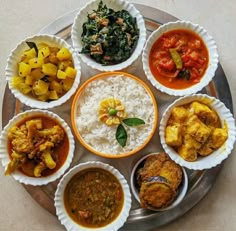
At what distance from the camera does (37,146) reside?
2.30 metres

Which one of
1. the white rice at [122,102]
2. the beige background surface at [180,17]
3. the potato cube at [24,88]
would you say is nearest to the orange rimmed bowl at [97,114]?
the white rice at [122,102]

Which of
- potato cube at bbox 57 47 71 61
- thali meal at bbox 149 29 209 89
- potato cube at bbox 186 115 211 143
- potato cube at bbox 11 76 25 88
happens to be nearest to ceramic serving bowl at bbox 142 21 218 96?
thali meal at bbox 149 29 209 89

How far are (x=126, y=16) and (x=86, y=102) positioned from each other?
45cm

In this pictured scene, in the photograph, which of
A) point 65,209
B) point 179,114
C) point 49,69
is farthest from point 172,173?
point 49,69

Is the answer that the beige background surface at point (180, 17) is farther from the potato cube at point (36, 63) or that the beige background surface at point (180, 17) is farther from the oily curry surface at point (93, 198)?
the potato cube at point (36, 63)

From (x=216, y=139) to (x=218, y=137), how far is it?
0.04 feet

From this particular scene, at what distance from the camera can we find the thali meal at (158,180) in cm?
232

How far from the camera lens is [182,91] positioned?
2.38 metres

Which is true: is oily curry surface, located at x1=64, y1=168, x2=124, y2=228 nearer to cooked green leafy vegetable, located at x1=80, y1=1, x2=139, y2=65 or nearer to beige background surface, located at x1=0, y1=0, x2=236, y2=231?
beige background surface, located at x1=0, y1=0, x2=236, y2=231

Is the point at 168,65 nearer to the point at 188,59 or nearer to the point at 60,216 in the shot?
the point at 188,59

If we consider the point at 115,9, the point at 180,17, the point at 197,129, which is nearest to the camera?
the point at 197,129

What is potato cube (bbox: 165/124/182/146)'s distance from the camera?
2270mm

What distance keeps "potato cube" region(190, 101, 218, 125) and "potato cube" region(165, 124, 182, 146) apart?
109 mm

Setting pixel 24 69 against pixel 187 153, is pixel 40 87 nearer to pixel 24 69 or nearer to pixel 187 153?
pixel 24 69
